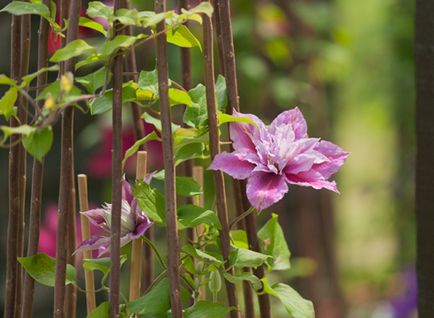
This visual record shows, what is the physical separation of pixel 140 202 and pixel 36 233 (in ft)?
0.40

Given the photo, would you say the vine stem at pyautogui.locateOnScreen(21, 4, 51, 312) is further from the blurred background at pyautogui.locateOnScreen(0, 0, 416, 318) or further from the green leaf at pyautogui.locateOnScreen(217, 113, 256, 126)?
the blurred background at pyautogui.locateOnScreen(0, 0, 416, 318)

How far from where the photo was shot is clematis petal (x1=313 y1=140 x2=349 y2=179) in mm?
853

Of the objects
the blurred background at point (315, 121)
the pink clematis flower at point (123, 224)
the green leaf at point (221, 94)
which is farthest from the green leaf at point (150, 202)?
the blurred background at point (315, 121)

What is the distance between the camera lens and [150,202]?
0.85m

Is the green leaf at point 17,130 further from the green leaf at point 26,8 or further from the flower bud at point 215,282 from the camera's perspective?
the flower bud at point 215,282

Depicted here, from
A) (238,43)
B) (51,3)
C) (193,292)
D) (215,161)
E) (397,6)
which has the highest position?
(397,6)

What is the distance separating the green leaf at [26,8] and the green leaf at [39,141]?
4.6 inches

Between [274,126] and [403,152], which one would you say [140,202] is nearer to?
[274,126]

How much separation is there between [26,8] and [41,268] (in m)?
0.26

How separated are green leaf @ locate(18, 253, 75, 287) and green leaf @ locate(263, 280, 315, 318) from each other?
0.21 metres

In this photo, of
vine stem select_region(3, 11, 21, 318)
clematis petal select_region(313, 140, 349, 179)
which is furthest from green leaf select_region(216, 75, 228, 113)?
vine stem select_region(3, 11, 21, 318)

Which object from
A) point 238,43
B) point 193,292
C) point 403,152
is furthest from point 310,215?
point 193,292

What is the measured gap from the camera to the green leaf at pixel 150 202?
842 millimetres

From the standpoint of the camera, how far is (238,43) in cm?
253
